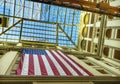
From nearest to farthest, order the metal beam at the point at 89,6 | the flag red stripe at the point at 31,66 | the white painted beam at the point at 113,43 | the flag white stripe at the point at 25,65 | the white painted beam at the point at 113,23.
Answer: the flag white stripe at the point at 25,65 → the flag red stripe at the point at 31,66 → the metal beam at the point at 89,6 → the white painted beam at the point at 113,43 → the white painted beam at the point at 113,23

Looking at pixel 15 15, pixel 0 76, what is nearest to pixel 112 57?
pixel 0 76

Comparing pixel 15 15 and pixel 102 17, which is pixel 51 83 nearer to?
pixel 102 17

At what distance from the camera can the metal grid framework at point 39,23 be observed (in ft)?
72.1

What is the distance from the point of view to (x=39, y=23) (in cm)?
2266

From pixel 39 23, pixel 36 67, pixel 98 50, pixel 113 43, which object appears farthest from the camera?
pixel 39 23

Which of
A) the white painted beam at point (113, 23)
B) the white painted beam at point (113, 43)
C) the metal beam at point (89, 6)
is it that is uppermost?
the metal beam at point (89, 6)

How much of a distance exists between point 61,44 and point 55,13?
386 centimetres

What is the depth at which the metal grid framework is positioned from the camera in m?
22.0

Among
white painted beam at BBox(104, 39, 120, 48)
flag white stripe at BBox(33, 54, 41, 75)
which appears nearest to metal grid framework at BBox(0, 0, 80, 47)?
white painted beam at BBox(104, 39, 120, 48)

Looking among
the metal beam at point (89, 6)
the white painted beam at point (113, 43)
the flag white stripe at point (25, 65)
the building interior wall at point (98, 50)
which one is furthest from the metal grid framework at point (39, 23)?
the metal beam at point (89, 6)

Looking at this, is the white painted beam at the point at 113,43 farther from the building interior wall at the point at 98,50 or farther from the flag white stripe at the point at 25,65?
the flag white stripe at the point at 25,65

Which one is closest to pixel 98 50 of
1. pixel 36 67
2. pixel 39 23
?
pixel 36 67

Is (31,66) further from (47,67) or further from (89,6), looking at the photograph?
(89,6)

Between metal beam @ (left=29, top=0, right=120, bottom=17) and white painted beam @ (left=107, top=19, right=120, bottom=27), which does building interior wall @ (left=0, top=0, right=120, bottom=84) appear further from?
metal beam @ (left=29, top=0, right=120, bottom=17)
